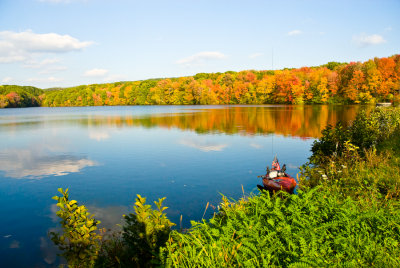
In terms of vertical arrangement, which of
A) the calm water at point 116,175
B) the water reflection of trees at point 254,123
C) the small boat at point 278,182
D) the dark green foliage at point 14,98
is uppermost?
the dark green foliage at point 14,98

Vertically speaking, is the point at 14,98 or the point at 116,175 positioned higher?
the point at 14,98

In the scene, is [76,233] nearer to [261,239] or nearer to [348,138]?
[261,239]

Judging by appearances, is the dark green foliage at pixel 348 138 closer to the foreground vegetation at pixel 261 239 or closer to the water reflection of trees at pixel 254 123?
the foreground vegetation at pixel 261 239

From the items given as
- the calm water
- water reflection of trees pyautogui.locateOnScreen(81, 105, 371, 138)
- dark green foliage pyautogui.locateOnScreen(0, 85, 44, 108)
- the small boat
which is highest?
dark green foliage pyautogui.locateOnScreen(0, 85, 44, 108)

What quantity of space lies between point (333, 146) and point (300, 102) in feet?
344

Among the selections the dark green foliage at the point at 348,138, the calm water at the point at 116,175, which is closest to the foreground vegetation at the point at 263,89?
the dark green foliage at the point at 348,138

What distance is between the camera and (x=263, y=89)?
129 meters

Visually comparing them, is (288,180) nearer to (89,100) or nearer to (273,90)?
(273,90)

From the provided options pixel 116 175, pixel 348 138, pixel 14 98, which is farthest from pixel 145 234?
pixel 14 98

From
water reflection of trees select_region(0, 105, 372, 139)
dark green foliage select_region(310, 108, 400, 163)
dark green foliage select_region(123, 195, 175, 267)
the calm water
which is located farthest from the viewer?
water reflection of trees select_region(0, 105, 372, 139)

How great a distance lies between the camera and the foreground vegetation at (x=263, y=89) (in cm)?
9206

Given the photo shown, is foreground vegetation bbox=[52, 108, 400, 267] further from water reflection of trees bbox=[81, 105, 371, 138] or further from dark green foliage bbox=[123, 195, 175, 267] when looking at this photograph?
water reflection of trees bbox=[81, 105, 371, 138]

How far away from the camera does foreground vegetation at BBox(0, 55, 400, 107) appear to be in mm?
92062

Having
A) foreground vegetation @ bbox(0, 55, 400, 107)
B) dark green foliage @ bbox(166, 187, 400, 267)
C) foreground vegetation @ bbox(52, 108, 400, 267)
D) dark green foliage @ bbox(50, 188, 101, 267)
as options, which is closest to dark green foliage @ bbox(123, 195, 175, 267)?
foreground vegetation @ bbox(52, 108, 400, 267)
